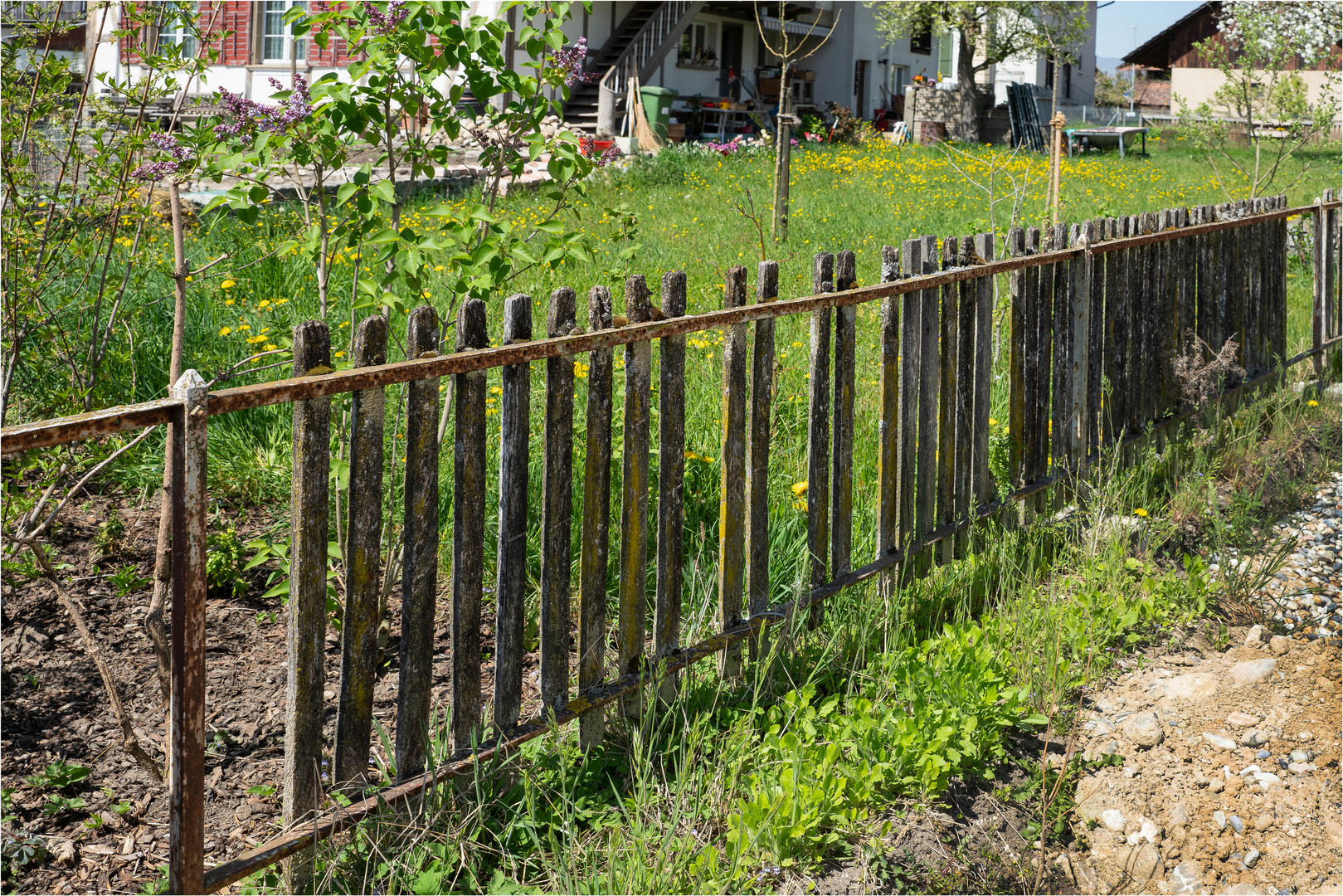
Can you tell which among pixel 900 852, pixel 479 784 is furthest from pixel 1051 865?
pixel 479 784

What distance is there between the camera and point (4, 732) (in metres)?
3.11

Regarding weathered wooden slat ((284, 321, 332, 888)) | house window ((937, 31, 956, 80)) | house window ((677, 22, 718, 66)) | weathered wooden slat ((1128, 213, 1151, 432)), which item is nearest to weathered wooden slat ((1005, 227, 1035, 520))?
weathered wooden slat ((1128, 213, 1151, 432))

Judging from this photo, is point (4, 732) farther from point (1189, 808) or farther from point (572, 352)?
point (1189, 808)

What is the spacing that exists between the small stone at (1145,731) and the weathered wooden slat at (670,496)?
1.35 meters

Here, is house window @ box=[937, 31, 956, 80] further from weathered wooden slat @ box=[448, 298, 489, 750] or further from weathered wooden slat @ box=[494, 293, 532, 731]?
weathered wooden slat @ box=[448, 298, 489, 750]

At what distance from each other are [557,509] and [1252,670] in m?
2.45

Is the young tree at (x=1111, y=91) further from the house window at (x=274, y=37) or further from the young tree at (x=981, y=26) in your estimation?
the house window at (x=274, y=37)

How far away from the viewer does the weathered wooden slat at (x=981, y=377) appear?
14.3 ft

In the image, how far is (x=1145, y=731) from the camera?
135 inches

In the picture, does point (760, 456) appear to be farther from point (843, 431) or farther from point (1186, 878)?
point (1186, 878)

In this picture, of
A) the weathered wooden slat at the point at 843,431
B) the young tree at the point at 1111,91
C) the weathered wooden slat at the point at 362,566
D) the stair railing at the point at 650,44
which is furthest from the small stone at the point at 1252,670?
the young tree at the point at 1111,91

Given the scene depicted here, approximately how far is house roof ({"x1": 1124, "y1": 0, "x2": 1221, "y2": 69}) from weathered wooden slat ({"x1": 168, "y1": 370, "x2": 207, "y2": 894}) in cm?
5141

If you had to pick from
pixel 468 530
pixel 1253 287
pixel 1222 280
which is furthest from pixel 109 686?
pixel 1253 287

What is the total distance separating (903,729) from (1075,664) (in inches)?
37.0
